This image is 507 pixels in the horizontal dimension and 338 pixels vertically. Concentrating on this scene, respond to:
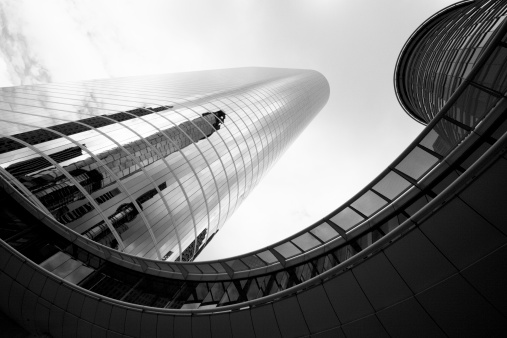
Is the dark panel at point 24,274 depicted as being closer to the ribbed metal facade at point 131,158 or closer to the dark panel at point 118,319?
the dark panel at point 118,319

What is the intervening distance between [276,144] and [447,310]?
74030 millimetres

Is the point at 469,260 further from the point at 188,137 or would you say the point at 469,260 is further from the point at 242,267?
the point at 188,137

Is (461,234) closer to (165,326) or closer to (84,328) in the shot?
(165,326)

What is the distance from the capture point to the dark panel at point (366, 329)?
24.6 feet

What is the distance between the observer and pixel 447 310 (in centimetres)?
652

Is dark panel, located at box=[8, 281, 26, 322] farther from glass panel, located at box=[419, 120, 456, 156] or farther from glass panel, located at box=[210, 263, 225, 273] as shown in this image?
glass panel, located at box=[419, 120, 456, 156]

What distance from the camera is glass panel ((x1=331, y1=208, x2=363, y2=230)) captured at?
10.5 metres

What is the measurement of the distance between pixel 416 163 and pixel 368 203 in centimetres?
221

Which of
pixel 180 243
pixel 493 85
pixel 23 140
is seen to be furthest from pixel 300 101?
pixel 493 85

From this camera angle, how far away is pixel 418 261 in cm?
703

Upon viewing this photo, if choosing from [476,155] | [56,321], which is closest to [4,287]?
[56,321]

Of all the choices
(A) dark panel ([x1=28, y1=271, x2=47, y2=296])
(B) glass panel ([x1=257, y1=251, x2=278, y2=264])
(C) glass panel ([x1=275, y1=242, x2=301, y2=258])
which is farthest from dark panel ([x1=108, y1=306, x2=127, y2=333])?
(C) glass panel ([x1=275, y1=242, x2=301, y2=258])

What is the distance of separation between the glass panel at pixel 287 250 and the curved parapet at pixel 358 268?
64 millimetres

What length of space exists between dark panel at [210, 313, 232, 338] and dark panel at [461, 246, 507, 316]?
8.10 m
